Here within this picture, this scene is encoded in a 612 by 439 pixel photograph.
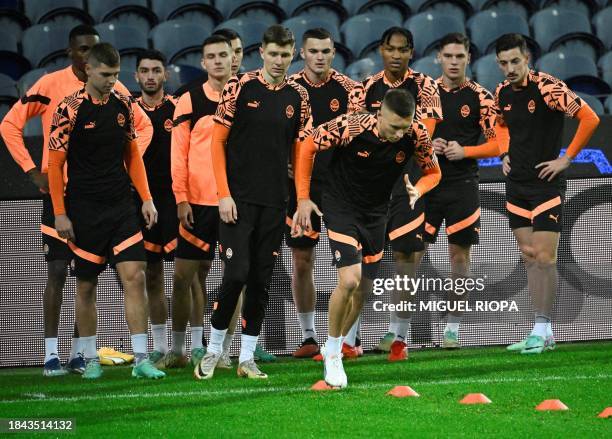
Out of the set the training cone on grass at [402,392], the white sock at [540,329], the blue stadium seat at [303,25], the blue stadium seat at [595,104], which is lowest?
the training cone on grass at [402,392]

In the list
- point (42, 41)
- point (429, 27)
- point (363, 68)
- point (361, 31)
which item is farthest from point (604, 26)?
point (42, 41)

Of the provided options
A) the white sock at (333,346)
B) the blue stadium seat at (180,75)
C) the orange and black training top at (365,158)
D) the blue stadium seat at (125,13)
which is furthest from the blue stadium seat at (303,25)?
the white sock at (333,346)

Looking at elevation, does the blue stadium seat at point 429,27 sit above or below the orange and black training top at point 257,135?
above

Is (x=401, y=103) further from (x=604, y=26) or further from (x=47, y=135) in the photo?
(x=604, y=26)

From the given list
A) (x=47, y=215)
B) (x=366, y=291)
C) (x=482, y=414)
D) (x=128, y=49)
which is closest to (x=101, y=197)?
(x=47, y=215)

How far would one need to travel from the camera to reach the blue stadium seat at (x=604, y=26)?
14.5 meters

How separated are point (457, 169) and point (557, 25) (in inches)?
237

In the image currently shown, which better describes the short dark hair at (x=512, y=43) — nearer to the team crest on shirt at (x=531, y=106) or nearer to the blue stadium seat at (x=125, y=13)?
the team crest on shirt at (x=531, y=106)

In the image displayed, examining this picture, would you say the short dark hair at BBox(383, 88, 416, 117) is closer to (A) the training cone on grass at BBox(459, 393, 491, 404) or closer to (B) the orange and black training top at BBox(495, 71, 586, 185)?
(A) the training cone on grass at BBox(459, 393, 491, 404)

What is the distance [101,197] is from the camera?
7.52 meters

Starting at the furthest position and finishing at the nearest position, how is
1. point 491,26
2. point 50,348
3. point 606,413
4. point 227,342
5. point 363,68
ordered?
1. point 491,26
2. point 363,68
3. point 50,348
4. point 227,342
5. point 606,413

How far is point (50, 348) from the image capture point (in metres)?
8.18

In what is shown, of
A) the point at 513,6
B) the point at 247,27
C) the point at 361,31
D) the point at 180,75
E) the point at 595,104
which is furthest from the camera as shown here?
the point at 513,6

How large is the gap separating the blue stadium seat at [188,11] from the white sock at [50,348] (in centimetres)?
636
